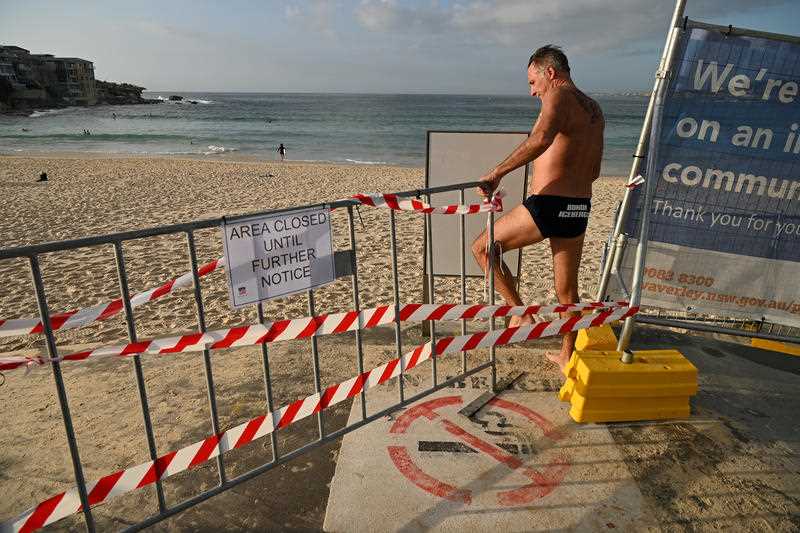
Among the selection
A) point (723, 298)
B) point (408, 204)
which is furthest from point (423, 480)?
point (723, 298)

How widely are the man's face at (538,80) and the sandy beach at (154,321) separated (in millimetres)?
1760

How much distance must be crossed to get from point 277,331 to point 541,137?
212 cm

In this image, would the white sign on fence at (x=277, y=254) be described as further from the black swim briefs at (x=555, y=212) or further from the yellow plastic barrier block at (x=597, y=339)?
the yellow plastic barrier block at (x=597, y=339)

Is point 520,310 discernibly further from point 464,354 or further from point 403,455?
point 403,455

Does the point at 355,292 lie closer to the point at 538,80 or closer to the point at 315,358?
the point at 315,358

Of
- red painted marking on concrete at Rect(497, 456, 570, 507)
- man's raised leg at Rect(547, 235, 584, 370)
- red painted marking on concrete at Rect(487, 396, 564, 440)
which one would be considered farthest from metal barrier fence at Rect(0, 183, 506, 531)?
red painted marking on concrete at Rect(497, 456, 570, 507)

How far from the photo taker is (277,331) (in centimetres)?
246

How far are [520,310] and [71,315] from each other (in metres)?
2.65

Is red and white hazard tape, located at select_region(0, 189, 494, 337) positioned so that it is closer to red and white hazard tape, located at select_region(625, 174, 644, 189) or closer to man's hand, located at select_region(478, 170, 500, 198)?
Result: man's hand, located at select_region(478, 170, 500, 198)

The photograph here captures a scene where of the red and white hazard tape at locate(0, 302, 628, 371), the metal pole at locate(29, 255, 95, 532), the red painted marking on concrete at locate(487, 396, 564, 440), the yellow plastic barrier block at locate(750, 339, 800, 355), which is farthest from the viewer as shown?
→ the yellow plastic barrier block at locate(750, 339, 800, 355)

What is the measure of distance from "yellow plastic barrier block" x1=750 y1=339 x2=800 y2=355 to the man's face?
303 centimetres

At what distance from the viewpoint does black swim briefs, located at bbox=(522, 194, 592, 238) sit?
3428 millimetres

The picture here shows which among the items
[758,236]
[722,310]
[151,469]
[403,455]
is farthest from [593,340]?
[151,469]

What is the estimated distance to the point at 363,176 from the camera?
71.4 feet
